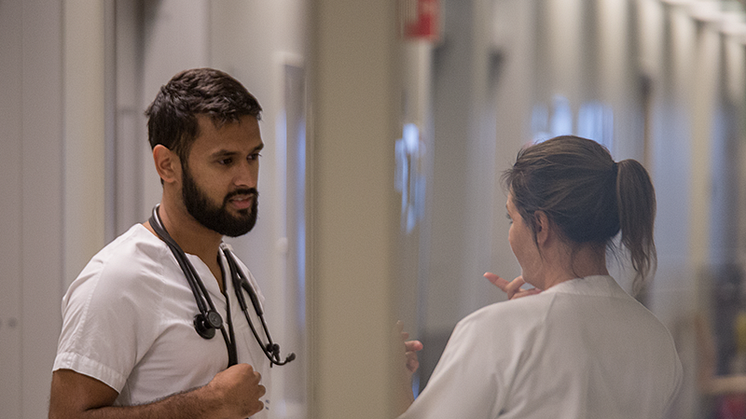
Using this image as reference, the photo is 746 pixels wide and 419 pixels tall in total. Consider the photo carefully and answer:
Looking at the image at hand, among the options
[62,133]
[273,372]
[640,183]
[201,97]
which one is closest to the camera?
[640,183]

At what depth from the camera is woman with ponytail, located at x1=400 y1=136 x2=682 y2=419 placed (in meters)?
1.06

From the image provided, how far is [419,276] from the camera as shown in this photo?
4.14 feet

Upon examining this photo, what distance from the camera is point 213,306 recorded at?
1.23 m

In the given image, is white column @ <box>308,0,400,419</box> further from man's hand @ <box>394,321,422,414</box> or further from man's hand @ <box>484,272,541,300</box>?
man's hand @ <box>484,272,541,300</box>

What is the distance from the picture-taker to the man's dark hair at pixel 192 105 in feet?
4.08

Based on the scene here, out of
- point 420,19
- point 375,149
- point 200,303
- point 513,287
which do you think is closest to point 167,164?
point 200,303

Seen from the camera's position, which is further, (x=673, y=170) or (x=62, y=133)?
(x=62, y=133)

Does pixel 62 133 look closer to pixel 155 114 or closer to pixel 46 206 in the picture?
pixel 46 206

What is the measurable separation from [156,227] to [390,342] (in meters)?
0.51

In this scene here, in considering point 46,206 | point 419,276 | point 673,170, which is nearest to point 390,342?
point 419,276

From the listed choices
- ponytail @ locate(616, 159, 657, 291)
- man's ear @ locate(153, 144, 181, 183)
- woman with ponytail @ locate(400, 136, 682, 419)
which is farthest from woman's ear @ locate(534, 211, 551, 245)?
man's ear @ locate(153, 144, 181, 183)

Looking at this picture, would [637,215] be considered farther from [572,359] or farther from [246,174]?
[246,174]

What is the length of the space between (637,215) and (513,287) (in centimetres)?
23

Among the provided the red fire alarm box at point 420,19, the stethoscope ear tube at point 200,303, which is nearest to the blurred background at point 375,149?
the red fire alarm box at point 420,19
